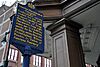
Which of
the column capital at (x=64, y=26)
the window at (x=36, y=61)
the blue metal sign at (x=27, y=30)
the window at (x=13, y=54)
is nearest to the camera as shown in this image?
the blue metal sign at (x=27, y=30)

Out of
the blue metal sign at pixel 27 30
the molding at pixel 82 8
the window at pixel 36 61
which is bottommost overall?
the window at pixel 36 61

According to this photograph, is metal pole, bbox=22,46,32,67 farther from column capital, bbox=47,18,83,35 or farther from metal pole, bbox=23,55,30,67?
column capital, bbox=47,18,83,35

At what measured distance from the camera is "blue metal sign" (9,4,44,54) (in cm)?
381

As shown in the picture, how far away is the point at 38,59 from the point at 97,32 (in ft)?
63.5

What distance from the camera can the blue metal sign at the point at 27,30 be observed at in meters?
3.81

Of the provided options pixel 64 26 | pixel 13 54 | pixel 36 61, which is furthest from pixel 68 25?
pixel 36 61

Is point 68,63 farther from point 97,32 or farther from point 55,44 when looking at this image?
point 97,32

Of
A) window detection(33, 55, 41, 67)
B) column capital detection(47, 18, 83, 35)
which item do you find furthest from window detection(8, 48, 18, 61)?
column capital detection(47, 18, 83, 35)

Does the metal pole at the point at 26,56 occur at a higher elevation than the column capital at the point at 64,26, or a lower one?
lower

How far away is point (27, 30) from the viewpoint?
412cm

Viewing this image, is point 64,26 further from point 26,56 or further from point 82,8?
point 26,56

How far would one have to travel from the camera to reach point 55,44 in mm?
4258

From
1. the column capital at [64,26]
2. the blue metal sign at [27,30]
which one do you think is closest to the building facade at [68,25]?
the column capital at [64,26]

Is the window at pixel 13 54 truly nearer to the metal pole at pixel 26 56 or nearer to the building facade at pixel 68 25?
the building facade at pixel 68 25
